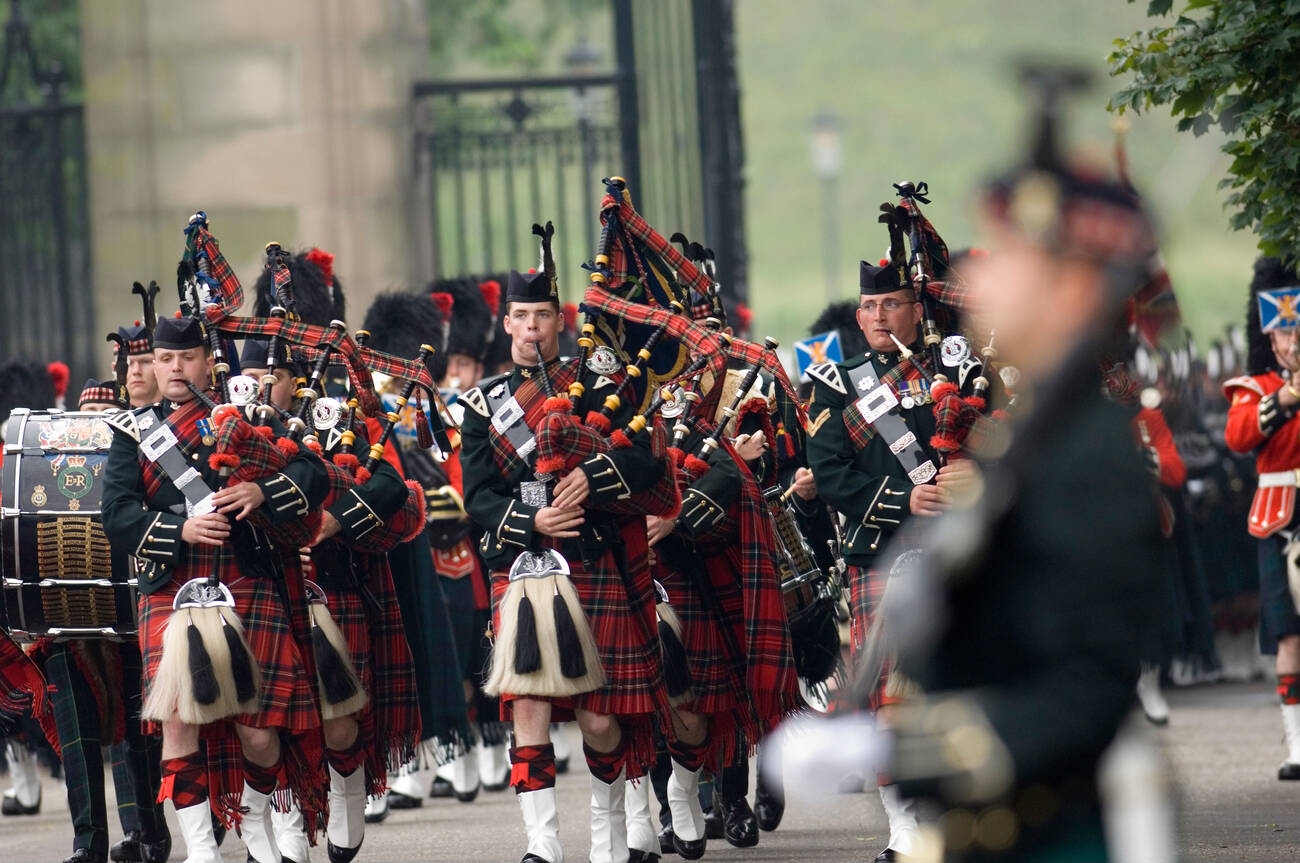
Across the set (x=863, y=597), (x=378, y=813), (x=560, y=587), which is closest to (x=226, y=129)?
(x=378, y=813)

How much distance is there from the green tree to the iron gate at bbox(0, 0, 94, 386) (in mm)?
8248

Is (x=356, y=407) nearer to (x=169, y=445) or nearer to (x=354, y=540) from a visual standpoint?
(x=354, y=540)

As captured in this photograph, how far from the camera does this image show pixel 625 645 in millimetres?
6871

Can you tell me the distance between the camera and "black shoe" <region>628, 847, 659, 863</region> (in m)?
7.21

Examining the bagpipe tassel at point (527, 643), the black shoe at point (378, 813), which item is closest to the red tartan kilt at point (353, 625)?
the bagpipe tassel at point (527, 643)

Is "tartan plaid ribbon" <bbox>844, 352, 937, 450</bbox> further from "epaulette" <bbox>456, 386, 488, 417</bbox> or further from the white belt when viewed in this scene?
the white belt

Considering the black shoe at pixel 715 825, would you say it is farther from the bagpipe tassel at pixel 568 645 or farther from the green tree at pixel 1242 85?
the green tree at pixel 1242 85

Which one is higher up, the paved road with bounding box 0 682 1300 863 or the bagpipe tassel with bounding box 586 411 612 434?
the bagpipe tassel with bounding box 586 411 612 434

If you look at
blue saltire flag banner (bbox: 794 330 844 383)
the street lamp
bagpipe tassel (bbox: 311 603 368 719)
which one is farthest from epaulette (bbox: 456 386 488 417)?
the street lamp

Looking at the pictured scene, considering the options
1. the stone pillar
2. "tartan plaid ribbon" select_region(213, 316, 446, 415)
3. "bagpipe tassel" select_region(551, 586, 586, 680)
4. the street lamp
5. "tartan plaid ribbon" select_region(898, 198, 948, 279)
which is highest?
the street lamp

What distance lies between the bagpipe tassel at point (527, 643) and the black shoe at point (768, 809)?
1889mm

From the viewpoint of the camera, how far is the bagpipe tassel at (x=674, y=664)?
292 inches

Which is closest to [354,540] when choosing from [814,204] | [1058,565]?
[1058,565]

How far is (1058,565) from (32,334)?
39.3 ft
